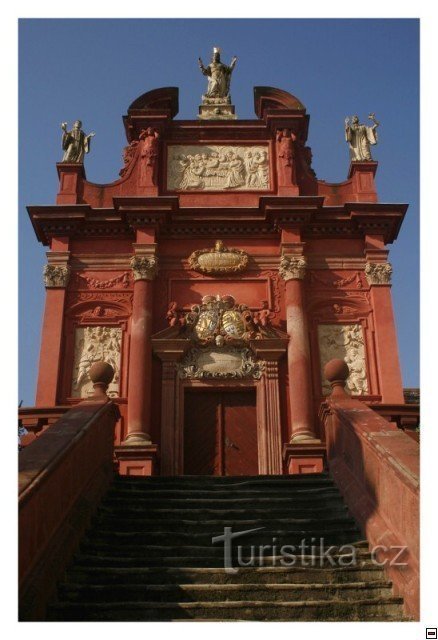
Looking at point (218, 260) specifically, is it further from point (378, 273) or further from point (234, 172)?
point (378, 273)

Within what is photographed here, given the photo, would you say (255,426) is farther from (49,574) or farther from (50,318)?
(49,574)

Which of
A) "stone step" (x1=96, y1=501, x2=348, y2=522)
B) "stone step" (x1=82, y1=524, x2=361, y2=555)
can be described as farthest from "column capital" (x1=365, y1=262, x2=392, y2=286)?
"stone step" (x1=82, y1=524, x2=361, y2=555)

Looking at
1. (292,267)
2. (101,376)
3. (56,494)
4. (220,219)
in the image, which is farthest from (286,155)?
(56,494)

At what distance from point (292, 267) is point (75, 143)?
21.7 ft

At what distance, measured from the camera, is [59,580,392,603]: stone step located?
7832 millimetres

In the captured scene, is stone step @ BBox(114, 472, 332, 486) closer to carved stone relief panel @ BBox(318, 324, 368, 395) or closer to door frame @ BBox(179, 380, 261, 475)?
door frame @ BBox(179, 380, 261, 475)

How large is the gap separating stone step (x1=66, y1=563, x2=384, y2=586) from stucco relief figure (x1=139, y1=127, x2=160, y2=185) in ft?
39.9

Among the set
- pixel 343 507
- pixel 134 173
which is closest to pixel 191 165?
pixel 134 173

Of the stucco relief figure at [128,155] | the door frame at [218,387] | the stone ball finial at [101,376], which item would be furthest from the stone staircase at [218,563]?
the stucco relief figure at [128,155]

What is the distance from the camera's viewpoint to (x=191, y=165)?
1952cm

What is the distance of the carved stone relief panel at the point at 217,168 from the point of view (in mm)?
19281

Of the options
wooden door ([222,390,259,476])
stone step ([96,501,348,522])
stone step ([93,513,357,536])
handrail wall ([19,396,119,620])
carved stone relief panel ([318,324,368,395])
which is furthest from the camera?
carved stone relief panel ([318,324,368,395])

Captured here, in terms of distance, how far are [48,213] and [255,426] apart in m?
6.98

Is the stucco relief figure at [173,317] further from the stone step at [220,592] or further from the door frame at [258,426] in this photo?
the stone step at [220,592]
